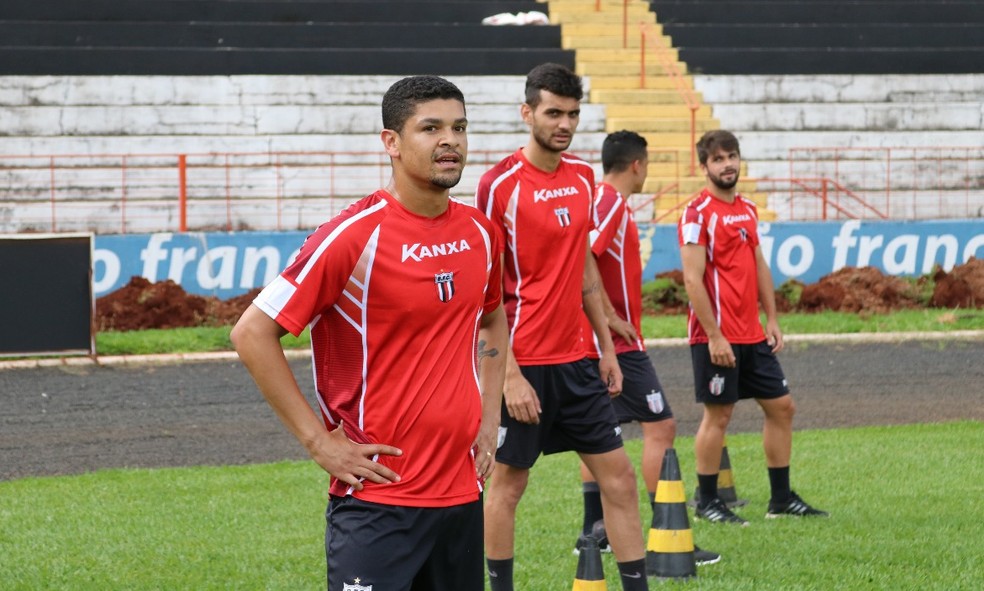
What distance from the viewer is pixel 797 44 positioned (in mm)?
26953

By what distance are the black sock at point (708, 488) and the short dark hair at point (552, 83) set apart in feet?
9.39

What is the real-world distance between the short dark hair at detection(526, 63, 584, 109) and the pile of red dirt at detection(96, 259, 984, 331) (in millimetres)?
11873

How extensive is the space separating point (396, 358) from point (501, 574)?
7.42 feet

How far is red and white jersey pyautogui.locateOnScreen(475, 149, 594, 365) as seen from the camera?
602 cm

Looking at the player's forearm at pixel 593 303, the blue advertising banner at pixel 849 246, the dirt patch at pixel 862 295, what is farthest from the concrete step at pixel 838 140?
the player's forearm at pixel 593 303

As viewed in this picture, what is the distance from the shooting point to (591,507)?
7.57 metres

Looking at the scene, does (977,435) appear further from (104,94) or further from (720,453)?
(104,94)

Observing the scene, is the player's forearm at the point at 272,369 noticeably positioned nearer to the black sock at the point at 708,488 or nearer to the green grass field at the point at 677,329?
the black sock at the point at 708,488

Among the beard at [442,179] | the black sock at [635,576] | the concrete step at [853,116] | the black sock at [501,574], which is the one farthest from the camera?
the concrete step at [853,116]

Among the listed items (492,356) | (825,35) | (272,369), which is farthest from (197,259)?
(272,369)

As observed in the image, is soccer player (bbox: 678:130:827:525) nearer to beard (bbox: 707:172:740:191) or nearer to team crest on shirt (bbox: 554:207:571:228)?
beard (bbox: 707:172:740:191)

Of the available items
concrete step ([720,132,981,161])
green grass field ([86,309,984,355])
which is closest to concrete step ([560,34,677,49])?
concrete step ([720,132,981,161])

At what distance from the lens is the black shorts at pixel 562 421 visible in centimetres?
607

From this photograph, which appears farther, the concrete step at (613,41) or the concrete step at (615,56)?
the concrete step at (613,41)
